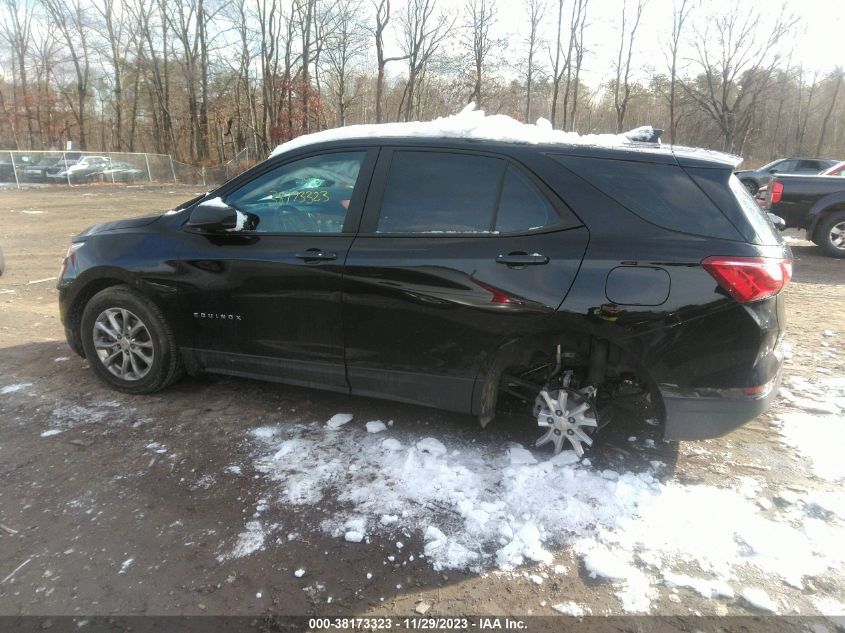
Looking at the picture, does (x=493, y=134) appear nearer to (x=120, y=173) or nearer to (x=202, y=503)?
(x=202, y=503)

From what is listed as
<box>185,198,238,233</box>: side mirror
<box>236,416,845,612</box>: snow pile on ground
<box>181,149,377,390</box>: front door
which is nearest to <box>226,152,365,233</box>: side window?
Result: <box>181,149,377,390</box>: front door

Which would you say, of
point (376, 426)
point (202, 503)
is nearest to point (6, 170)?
point (376, 426)

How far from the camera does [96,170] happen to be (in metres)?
28.4

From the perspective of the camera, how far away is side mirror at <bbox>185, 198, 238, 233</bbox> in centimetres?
334

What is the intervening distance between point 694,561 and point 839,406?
2.35 meters

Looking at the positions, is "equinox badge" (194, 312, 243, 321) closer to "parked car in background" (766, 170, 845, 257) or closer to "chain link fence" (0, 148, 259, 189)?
"parked car in background" (766, 170, 845, 257)

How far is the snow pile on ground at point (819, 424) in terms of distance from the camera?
10.6 ft

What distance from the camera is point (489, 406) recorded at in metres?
3.17

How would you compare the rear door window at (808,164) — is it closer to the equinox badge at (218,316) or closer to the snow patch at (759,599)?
the snow patch at (759,599)

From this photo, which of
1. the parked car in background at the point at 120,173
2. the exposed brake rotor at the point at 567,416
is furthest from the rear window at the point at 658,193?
the parked car in background at the point at 120,173

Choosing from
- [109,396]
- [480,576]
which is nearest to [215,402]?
[109,396]

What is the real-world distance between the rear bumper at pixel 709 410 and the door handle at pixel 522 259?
89cm

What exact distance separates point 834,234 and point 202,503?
1116 centimetres

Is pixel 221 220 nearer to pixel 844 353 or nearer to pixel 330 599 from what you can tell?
pixel 330 599
